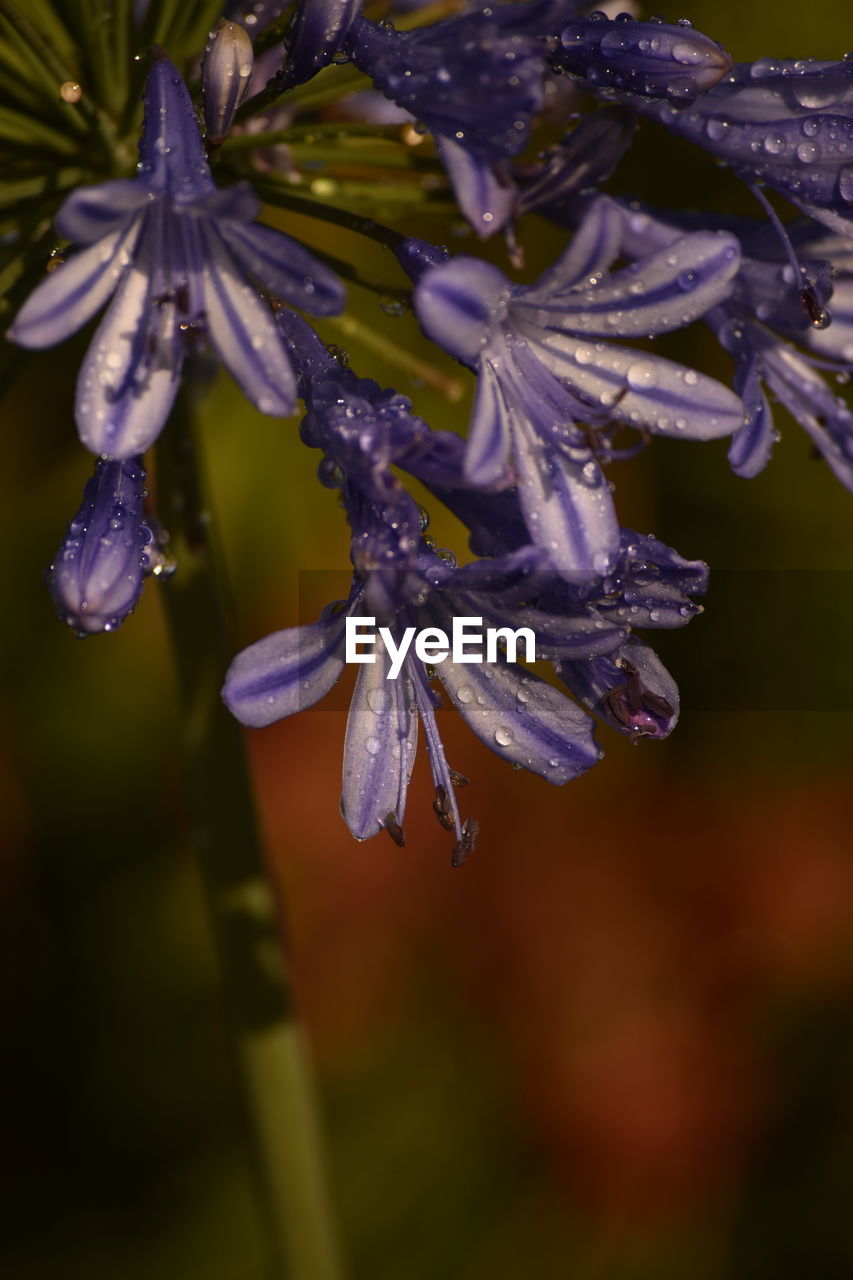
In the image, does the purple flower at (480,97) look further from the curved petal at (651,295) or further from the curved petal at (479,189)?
the curved petal at (651,295)

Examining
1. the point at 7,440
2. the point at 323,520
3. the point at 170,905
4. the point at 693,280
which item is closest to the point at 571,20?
the point at 693,280

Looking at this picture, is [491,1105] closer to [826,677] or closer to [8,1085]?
[8,1085]

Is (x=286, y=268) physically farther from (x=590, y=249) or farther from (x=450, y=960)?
(x=450, y=960)

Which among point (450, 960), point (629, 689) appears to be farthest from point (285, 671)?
point (450, 960)

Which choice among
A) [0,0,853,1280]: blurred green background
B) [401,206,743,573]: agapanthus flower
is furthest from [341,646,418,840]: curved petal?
[0,0,853,1280]: blurred green background

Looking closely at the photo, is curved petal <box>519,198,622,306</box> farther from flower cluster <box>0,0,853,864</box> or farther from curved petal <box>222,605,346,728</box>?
curved petal <box>222,605,346,728</box>

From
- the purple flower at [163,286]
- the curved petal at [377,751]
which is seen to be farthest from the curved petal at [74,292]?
the curved petal at [377,751]
